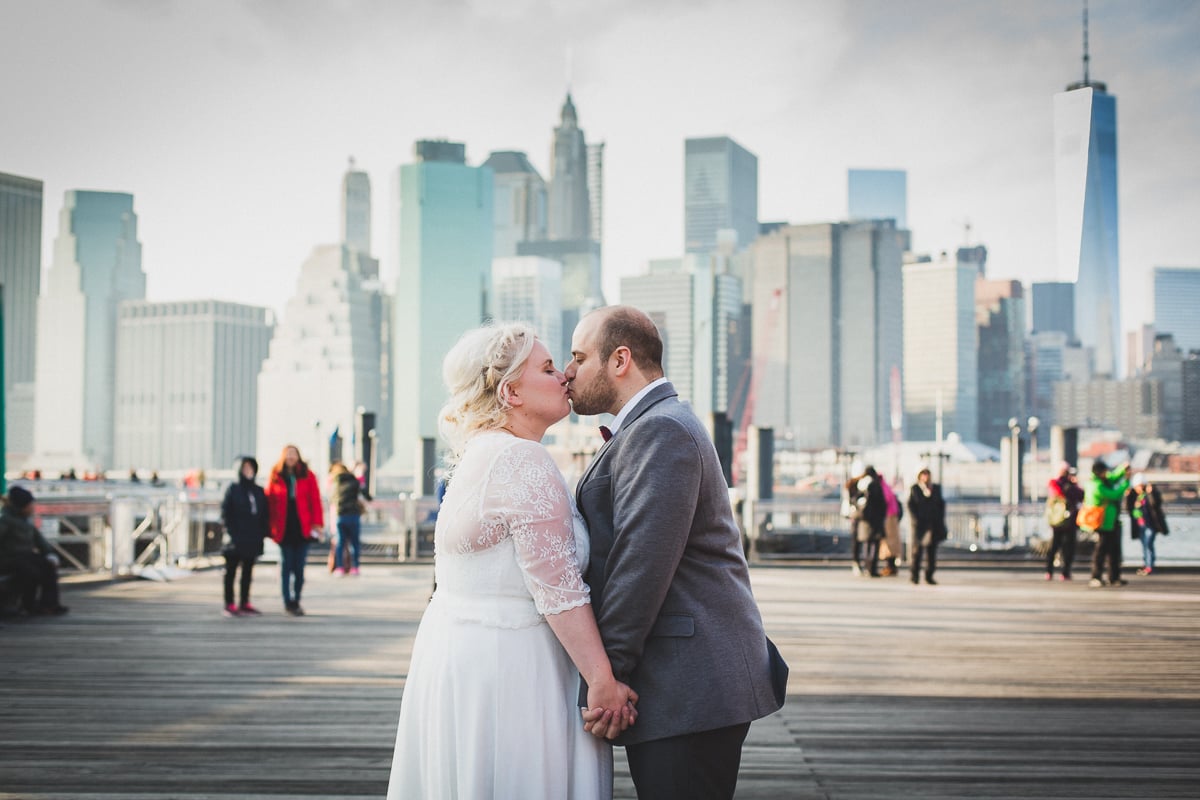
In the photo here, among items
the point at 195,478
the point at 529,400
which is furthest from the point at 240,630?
the point at 195,478

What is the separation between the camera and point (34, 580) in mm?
9734

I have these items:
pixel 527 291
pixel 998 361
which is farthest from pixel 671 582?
pixel 527 291

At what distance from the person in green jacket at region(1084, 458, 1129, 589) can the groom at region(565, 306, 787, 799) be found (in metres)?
10.6

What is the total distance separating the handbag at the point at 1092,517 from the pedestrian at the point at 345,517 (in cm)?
876

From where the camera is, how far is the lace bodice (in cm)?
239

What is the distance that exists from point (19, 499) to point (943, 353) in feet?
503

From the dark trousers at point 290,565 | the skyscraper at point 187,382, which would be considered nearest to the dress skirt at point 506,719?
the dark trousers at point 290,565

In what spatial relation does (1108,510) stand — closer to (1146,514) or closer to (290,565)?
(1146,514)

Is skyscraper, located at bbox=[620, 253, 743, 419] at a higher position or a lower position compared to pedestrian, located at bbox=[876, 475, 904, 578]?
higher

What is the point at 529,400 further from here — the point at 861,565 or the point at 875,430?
the point at 875,430

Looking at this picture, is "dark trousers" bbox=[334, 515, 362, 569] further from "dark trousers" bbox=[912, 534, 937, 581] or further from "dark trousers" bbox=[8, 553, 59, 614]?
"dark trousers" bbox=[912, 534, 937, 581]

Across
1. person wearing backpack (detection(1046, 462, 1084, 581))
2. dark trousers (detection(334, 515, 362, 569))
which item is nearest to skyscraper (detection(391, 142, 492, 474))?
dark trousers (detection(334, 515, 362, 569))

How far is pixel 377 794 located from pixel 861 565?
11.7 meters

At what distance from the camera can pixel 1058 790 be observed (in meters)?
4.38
